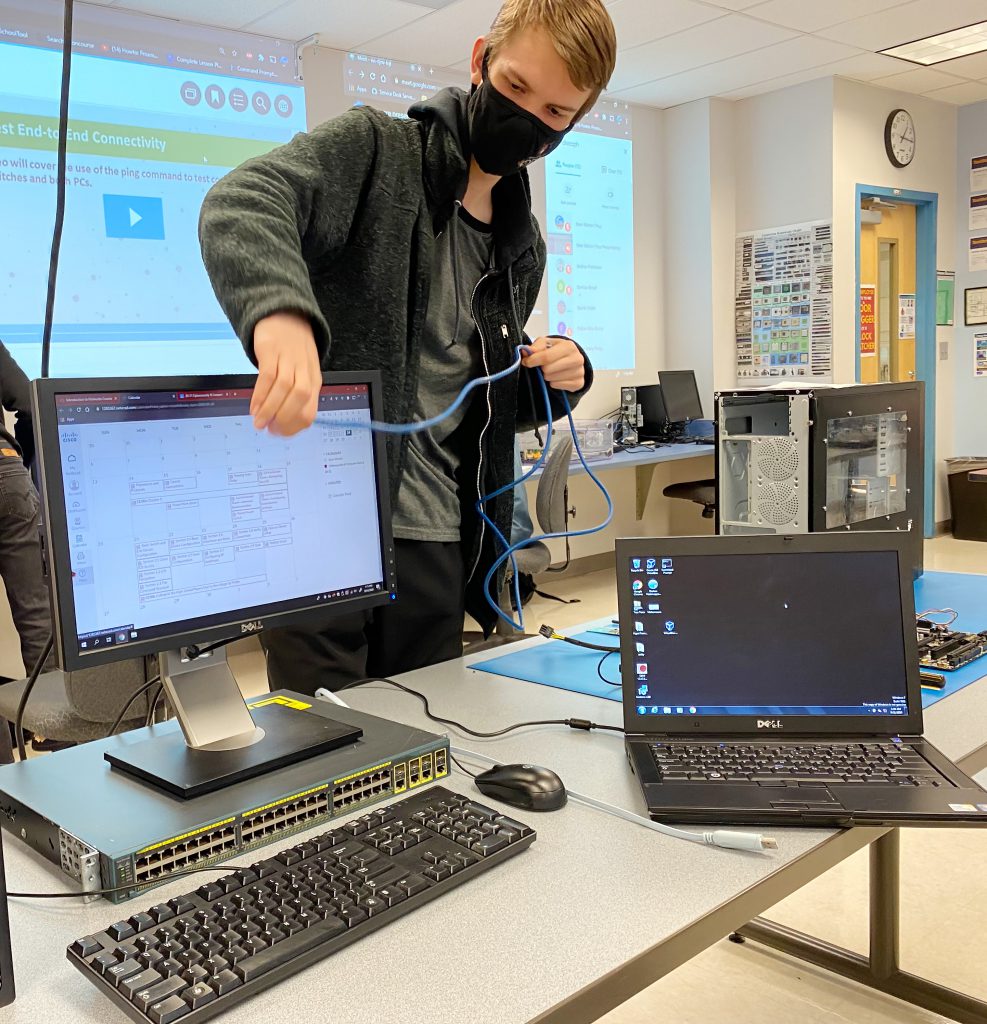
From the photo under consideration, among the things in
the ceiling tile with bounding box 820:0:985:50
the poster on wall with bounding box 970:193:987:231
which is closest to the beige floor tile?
the ceiling tile with bounding box 820:0:985:50

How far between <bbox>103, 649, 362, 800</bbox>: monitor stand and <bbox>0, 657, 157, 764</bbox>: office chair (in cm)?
56

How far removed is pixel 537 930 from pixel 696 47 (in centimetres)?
465

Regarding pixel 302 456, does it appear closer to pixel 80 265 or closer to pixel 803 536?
pixel 803 536

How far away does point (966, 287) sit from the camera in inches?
240

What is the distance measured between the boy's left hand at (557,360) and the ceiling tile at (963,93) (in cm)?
531

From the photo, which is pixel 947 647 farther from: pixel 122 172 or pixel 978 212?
pixel 978 212

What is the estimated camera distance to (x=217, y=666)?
105 cm

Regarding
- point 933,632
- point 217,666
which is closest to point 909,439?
point 933,632

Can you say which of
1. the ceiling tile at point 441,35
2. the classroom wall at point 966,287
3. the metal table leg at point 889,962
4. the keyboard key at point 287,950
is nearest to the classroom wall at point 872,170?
the classroom wall at point 966,287

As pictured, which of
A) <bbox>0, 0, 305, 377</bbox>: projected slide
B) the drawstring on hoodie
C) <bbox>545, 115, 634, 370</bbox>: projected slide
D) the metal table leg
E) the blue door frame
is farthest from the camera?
the blue door frame

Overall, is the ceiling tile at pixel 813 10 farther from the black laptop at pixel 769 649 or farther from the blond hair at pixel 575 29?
the black laptop at pixel 769 649

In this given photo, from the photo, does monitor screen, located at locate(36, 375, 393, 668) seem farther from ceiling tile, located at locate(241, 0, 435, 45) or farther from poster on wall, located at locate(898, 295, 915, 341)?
poster on wall, located at locate(898, 295, 915, 341)

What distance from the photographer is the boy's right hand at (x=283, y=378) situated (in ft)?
3.02

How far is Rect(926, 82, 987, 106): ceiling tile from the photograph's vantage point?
5586 mm
